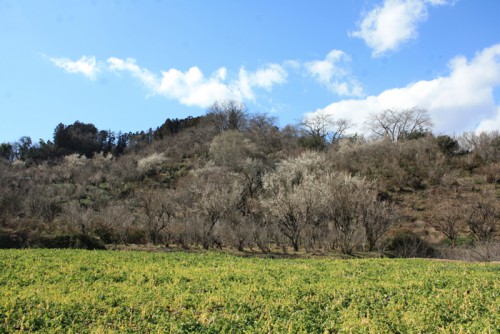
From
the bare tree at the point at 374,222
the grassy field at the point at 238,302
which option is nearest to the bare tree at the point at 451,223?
the bare tree at the point at 374,222

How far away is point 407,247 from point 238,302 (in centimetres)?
1900

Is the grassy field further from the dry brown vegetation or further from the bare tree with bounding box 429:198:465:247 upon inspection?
the bare tree with bounding box 429:198:465:247

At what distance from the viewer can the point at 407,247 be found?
75.4 ft

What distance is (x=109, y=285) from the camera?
8430 mm

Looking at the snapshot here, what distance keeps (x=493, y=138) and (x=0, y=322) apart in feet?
176

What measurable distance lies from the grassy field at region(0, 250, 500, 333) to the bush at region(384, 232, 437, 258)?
13.0 metres

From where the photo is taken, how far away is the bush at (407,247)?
22.6 meters

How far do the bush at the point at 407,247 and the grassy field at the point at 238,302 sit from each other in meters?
13.0

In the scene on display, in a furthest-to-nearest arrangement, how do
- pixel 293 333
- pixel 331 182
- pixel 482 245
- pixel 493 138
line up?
pixel 493 138
pixel 331 182
pixel 482 245
pixel 293 333

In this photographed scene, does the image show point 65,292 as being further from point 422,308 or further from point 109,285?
point 422,308

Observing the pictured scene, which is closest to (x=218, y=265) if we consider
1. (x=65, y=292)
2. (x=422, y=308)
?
(x=65, y=292)

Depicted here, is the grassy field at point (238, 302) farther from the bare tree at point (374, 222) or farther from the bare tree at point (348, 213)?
the bare tree at point (374, 222)

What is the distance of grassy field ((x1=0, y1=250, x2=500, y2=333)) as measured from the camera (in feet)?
18.2

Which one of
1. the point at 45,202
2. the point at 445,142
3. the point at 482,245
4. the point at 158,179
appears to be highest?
the point at 445,142
